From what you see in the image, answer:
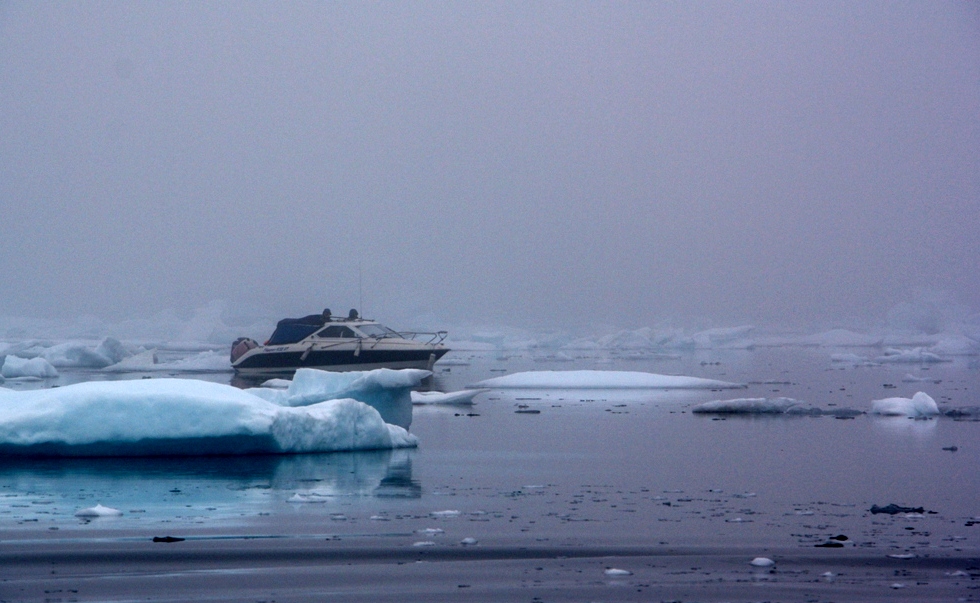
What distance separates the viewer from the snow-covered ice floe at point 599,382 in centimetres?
2098

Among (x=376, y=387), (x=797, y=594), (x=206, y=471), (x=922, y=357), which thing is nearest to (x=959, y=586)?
(x=797, y=594)

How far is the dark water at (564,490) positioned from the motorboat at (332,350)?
1222 centimetres

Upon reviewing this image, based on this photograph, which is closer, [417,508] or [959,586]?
[959,586]

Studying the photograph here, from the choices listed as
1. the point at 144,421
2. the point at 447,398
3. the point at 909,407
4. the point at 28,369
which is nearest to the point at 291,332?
the point at 28,369

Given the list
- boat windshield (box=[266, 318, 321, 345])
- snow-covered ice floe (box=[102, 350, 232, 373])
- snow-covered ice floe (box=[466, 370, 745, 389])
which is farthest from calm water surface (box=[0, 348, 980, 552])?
snow-covered ice floe (box=[102, 350, 232, 373])

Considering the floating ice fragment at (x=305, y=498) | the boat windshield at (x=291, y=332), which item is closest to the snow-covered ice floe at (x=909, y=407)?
the floating ice fragment at (x=305, y=498)

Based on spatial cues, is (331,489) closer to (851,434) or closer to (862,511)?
(862,511)

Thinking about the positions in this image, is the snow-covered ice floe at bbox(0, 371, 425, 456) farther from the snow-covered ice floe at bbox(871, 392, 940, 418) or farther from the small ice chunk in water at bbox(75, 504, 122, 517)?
the snow-covered ice floe at bbox(871, 392, 940, 418)

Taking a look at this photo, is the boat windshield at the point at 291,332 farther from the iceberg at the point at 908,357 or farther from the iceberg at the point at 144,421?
the iceberg at the point at 908,357

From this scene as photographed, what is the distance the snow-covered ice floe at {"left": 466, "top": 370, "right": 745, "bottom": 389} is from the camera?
21.0 metres

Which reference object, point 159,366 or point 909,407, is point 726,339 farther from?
point 909,407

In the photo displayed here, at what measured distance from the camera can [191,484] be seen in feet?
27.1

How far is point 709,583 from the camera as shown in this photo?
17.3 ft

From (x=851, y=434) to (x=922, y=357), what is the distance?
2653 centimetres
